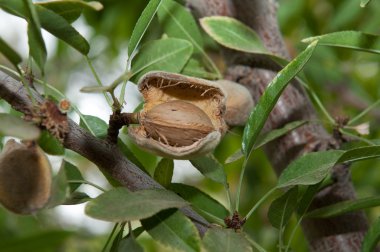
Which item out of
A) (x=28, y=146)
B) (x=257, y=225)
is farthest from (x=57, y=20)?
(x=257, y=225)

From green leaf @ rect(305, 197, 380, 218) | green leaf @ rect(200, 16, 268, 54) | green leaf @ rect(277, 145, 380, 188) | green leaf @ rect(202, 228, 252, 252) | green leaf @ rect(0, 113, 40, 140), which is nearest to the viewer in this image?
green leaf @ rect(0, 113, 40, 140)

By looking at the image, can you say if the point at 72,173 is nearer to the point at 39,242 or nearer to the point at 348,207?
the point at 39,242

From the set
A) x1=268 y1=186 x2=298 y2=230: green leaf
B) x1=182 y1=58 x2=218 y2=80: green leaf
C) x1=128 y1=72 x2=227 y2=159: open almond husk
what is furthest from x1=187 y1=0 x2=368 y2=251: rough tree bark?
x1=128 y1=72 x2=227 y2=159: open almond husk

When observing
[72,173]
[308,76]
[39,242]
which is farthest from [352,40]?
[308,76]

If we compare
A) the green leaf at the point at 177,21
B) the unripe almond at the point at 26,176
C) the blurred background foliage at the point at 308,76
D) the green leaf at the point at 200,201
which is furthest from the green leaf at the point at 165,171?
the blurred background foliage at the point at 308,76

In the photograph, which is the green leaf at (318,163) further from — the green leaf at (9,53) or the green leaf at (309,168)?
the green leaf at (9,53)

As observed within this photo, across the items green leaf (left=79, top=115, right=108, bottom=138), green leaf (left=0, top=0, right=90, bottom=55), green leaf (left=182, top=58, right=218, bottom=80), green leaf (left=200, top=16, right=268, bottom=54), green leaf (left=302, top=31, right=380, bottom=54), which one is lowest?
green leaf (left=79, top=115, right=108, bottom=138)

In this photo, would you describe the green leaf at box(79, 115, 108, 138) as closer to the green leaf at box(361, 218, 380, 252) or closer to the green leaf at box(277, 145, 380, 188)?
the green leaf at box(277, 145, 380, 188)
